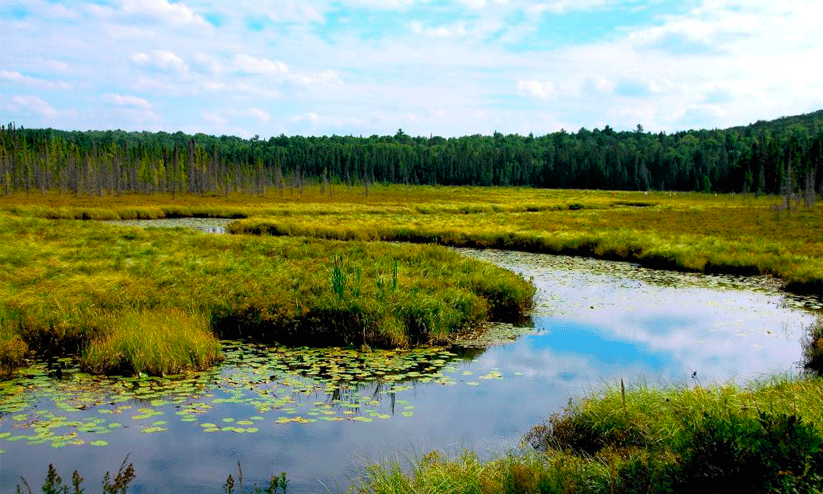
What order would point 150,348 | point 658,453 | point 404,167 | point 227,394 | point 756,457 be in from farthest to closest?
point 404,167 < point 150,348 < point 227,394 < point 658,453 < point 756,457

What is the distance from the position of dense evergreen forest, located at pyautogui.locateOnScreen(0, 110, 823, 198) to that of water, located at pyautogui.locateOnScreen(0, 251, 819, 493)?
6486cm

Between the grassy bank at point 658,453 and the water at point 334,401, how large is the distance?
97 cm

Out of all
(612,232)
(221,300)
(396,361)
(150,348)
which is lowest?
(396,361)

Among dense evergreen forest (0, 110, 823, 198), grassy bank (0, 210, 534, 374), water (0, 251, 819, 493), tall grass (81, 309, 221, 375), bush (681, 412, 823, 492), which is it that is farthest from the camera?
dense evergreen forest (0, 110, 823, 198)

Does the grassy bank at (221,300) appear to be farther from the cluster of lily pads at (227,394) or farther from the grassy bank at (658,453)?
the grassy bank at (658,453)

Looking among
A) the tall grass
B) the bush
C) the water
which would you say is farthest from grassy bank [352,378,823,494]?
the tall grass

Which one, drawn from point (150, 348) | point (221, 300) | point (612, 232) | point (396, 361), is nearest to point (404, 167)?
point (612, 232)

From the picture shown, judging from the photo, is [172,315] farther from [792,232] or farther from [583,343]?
[792,232]

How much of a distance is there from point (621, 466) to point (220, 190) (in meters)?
122

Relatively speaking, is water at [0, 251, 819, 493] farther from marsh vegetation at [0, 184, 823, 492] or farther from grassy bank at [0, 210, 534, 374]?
grassy bank at [0, 210, 534, 374]

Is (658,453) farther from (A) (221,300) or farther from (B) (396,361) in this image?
(A) (221,300)

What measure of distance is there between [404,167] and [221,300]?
16420 centimetres

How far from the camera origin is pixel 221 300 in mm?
16641

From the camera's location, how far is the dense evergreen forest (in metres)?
108
